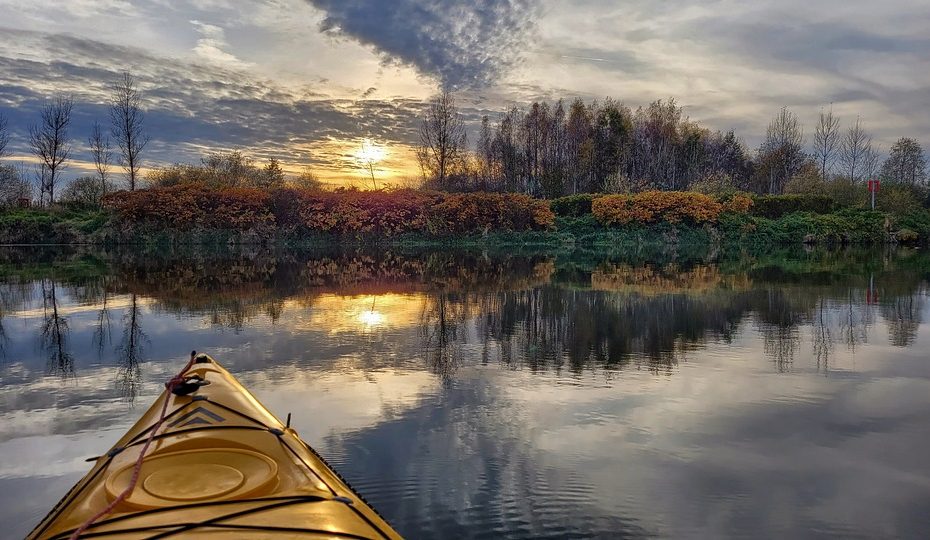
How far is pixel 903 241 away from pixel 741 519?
110ft

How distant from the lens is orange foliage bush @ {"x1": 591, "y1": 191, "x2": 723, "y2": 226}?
30.4 metres

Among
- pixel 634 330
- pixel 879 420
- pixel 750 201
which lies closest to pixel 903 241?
pixel 750 201

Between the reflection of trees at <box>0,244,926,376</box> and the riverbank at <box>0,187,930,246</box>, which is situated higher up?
the riverbank at <box>0,187,930,246</box>

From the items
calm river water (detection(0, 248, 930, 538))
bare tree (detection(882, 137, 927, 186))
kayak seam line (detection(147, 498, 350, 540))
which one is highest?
bare tree (detection(882, 137, 927, 186))

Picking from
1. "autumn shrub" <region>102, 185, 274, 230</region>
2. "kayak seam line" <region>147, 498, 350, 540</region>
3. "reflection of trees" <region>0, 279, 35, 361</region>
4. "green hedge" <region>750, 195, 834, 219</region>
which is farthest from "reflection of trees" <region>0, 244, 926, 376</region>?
"green hedge" <region>750, 195, 834, 219</region>

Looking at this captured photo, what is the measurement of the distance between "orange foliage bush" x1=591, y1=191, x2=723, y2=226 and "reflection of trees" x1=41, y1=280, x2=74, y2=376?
81.2ft

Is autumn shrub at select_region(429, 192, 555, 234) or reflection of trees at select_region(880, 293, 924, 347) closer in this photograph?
reflection of trees at select_region(880, 293, 924, 347)

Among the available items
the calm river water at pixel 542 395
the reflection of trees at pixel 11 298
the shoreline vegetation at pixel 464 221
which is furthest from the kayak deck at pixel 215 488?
the shoreline vegetation at pixel 464 221

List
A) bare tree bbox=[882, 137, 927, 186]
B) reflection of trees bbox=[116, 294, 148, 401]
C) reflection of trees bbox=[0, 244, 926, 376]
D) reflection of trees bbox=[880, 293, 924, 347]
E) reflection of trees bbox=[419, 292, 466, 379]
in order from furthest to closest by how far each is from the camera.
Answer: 1. bare tree bbox=[882, 137, 927, 186]
2. reflection of trees bbox=[880, 293, 924, 347]
3. reflection of trees bbox=[0, 244, 926, 376]
4. reflection of trees bbox=[419, 292, 466, 379]
5. reflection of trees bbox=[116, 294, 148, 401]

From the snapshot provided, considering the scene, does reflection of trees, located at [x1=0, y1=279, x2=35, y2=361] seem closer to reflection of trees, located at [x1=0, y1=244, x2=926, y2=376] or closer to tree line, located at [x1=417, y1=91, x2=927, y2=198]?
reflection of trees, located at [x1=0, y1=244, x2=926, y2=376]

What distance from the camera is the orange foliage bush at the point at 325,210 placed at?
100 ft

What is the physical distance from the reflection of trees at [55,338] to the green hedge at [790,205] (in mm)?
30779

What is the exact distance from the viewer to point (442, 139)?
38.6m

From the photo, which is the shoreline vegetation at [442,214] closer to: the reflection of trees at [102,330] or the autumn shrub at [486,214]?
the autumn shrub at [486,214]
